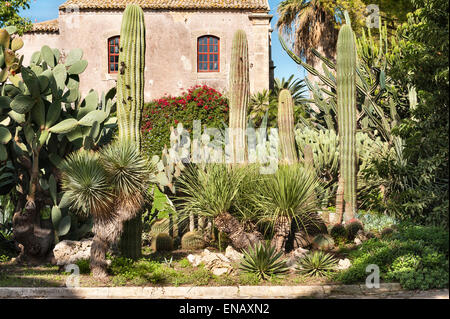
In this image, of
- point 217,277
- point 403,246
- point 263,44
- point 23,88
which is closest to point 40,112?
point 23,88

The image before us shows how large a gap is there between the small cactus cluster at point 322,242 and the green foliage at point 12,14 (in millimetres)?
10684

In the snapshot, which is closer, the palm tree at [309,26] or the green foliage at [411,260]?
the green foliage at [411,260]

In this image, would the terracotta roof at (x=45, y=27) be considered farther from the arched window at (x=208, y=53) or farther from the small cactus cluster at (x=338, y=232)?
the small cactus cluster at (x=338, y=232)

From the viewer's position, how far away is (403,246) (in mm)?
6906

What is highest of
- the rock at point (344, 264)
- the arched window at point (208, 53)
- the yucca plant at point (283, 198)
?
the arched window at point (208, 53)

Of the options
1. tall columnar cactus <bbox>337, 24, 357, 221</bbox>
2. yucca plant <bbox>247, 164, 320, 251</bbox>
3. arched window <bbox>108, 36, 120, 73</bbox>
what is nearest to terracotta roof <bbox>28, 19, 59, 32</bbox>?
arched window <bbox>108, 36, 120, 73</bbox>

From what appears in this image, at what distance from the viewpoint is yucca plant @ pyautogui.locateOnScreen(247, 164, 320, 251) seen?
7.41 m

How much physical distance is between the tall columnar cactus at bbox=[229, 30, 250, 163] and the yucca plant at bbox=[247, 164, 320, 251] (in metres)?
1.05

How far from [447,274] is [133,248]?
4.35 m

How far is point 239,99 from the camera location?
9.05m

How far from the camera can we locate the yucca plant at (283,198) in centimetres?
741

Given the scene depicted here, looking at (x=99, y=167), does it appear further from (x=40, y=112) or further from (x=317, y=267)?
(x=317, y=267)

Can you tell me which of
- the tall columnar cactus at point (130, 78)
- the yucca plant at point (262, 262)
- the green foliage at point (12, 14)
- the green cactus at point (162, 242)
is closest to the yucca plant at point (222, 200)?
the yucca plant at point (262, 262)

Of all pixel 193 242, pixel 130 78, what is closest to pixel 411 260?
pixel 193 242
